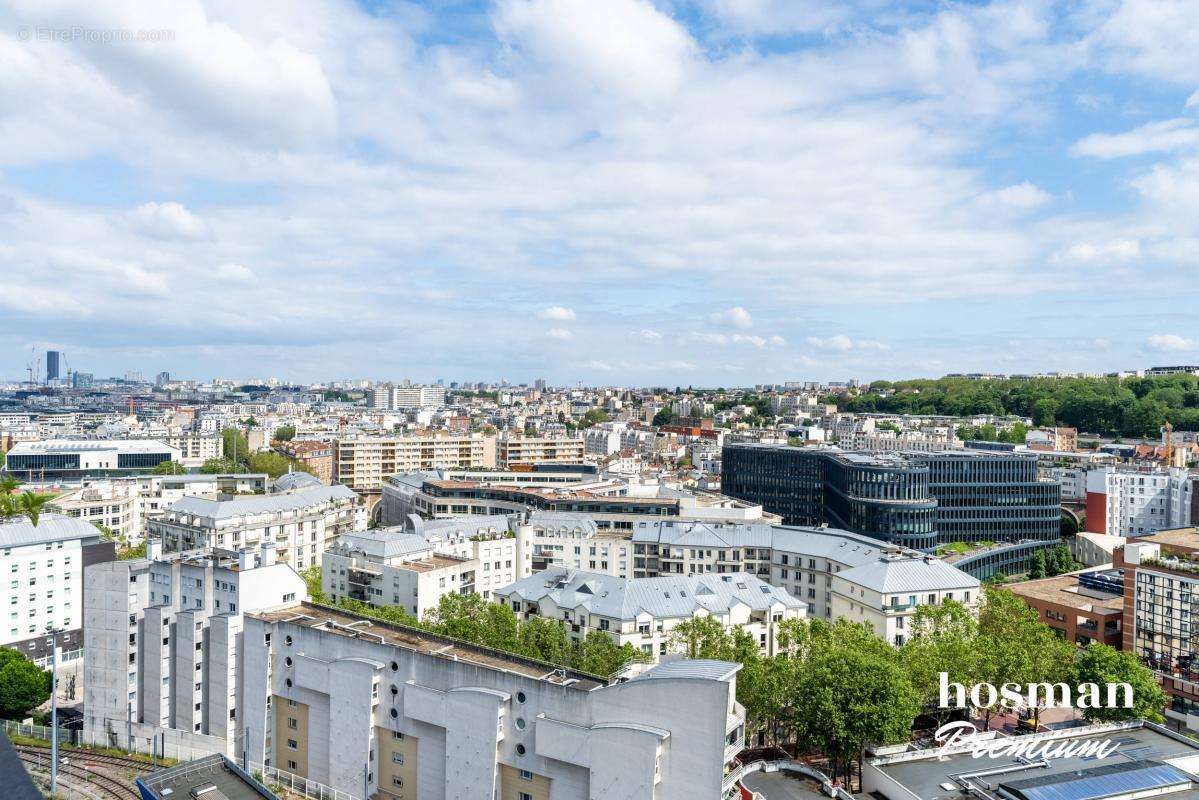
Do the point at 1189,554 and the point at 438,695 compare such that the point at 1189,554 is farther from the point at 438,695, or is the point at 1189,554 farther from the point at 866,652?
the point at 438,695

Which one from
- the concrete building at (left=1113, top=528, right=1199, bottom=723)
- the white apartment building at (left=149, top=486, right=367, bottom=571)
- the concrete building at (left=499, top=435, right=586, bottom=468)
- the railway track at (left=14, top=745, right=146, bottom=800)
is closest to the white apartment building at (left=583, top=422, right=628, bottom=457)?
the concrete building at (left=499, top=435, right=586, bottom=468)

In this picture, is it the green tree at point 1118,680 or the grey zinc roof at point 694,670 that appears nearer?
the grey zinc roof at point 694,670

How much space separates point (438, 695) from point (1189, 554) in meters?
47.3

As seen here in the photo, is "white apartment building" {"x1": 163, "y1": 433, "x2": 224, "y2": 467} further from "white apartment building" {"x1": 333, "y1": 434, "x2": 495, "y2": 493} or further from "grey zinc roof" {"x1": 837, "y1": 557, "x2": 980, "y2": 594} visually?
"grey zinc roof" {"x1": 837, "y1": 557, "x2": 980, "y2": 594}

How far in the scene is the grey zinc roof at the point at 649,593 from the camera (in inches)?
1876

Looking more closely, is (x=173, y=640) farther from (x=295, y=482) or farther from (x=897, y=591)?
(x=295, y=482)

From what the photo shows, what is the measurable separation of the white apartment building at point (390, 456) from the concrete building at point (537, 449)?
6102 millimetres

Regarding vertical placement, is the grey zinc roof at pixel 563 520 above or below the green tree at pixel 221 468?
above

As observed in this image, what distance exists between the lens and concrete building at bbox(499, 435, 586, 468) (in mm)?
131875

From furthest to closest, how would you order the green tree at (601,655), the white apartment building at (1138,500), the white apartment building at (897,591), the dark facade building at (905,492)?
the white apartment building at (1138,500) < the dark facade building at (905,492) < the white apartment building at (897,591) < the green tree at (601,655)

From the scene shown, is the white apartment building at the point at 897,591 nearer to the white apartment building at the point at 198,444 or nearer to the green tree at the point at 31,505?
the green tree at the point at 31,505


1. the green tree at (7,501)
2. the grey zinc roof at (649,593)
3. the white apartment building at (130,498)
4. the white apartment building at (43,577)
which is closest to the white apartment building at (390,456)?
the white apartment building at (130,498)

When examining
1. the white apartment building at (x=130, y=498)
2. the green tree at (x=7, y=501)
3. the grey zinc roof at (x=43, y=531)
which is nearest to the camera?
the grey zinc roof at (x=43, y=531)

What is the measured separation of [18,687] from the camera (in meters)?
43.9
